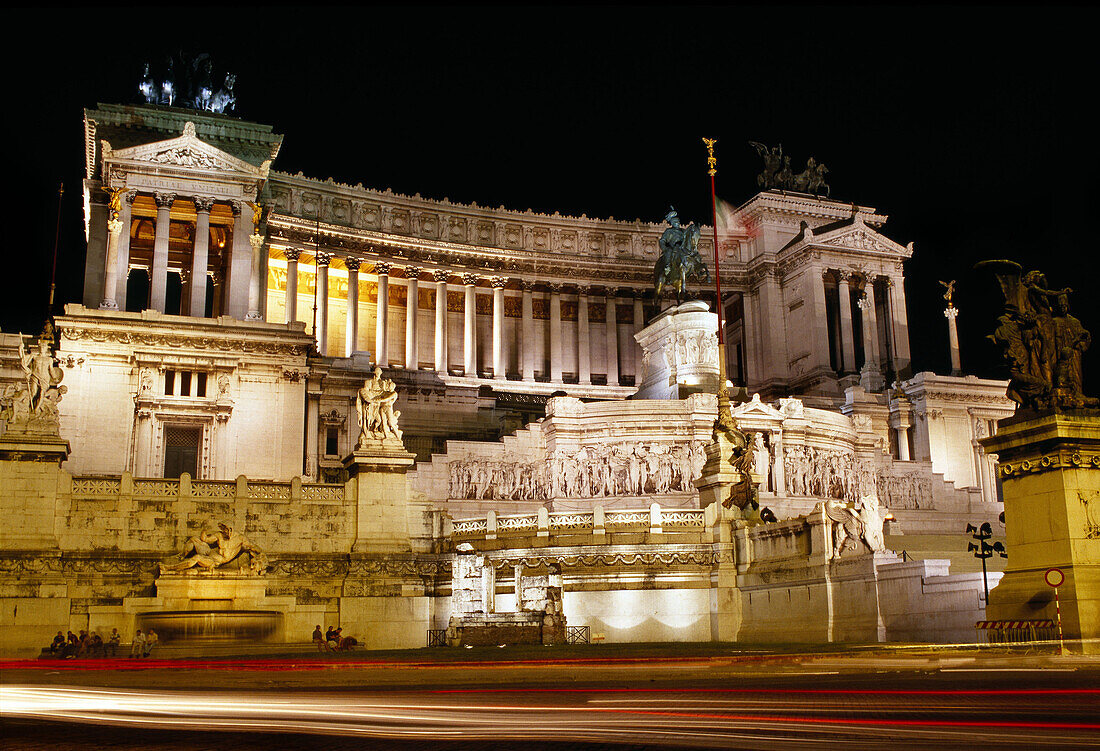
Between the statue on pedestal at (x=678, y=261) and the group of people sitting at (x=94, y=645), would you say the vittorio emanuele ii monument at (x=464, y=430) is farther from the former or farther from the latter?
the group of people sitting at (x=94, y=645)

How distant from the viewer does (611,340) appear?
82.2 meters

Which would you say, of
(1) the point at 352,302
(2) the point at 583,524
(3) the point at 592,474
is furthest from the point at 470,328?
(2) the point at 583,524

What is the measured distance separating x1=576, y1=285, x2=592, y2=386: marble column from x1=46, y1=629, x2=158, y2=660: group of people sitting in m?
52.9

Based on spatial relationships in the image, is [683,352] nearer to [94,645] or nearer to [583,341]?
[583,341]

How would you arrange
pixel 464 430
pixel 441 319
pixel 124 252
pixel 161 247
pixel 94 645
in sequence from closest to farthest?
pixel 94 645 < pixel 464 430 < pixel 124 252 < pixel 161 247 < pixel 441 319

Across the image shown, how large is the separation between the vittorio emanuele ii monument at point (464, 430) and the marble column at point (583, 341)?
0.69ft

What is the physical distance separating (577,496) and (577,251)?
35.8 metres

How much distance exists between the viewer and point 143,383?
4903 cm

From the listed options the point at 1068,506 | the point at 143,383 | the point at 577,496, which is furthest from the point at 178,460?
the point at 1068,506

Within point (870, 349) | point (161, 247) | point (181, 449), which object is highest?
point (161, 247)

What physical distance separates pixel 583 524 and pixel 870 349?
155 ft

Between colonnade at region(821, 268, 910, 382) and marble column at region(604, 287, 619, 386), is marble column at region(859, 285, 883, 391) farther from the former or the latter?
marble column at region(604, 287, 619, 386)

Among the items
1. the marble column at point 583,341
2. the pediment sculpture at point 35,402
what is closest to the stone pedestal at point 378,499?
the pediment sculpture at point 35,402

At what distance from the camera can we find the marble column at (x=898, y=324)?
254 feet
